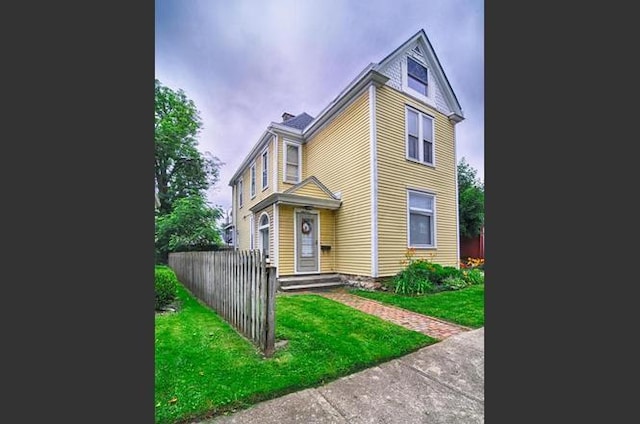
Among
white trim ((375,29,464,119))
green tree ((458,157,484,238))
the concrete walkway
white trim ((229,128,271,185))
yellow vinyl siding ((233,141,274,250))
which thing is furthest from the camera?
green tree ((458,157,484,238))

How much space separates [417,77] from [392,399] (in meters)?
9.22

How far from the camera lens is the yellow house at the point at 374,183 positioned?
7.59 metres

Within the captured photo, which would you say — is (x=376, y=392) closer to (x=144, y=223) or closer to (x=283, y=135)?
(x=144, y=223)

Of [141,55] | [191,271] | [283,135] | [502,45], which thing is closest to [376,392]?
[502,45]

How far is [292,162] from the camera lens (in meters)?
10.5

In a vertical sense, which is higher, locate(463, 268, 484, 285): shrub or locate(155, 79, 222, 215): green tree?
locate(155, 79, 222, 215): green tree

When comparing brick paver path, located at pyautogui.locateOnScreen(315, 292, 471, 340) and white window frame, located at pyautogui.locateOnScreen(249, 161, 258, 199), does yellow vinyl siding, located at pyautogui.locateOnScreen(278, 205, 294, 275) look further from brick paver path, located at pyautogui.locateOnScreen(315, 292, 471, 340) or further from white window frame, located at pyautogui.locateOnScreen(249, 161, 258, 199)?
white window frame, located at pyautogui.locateOnScreen(249, 161, 258, 199)

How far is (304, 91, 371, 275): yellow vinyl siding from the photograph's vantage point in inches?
302

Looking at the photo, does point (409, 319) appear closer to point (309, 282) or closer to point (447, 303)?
point (447, 303)

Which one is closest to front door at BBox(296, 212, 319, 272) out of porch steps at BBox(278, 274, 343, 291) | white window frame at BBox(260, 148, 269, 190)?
porch steps at BBox(278, 274, 343, 291)

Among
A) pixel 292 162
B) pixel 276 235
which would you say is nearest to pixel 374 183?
pixel 276 235

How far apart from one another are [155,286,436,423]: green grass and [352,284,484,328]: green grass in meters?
1.23

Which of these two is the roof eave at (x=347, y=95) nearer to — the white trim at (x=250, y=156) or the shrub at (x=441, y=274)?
the white trim at (x=250, y=156)

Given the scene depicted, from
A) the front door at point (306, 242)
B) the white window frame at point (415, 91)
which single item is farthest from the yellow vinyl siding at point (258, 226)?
the white window frame at point (415, 91)
